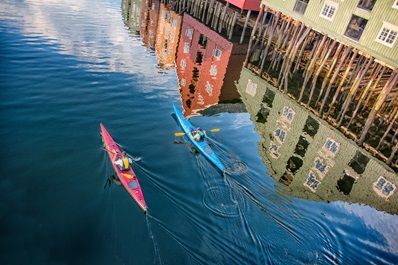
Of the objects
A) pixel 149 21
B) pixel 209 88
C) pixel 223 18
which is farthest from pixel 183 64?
pixel 149 21

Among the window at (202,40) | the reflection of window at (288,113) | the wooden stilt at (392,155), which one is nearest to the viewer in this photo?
the wooden stilt at (392,155)

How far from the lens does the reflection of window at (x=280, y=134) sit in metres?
25.8

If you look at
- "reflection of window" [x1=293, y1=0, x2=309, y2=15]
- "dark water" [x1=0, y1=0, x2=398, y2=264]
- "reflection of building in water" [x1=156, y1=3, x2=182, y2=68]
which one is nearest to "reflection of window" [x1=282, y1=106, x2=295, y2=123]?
"dark water" [x1=0, y1=0, x2=398, y2=264]

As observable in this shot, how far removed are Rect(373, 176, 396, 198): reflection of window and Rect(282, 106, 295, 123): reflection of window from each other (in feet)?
28.0

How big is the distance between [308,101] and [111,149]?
21074mm

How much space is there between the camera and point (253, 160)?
867 inches

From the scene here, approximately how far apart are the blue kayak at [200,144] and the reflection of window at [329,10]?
19299mm

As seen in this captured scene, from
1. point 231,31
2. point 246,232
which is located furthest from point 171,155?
point 231,31

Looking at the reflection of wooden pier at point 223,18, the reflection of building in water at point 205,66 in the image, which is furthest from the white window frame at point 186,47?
the reflection of wooden pier at point 223,18

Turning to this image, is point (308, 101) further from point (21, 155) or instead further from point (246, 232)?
point (21, 155)

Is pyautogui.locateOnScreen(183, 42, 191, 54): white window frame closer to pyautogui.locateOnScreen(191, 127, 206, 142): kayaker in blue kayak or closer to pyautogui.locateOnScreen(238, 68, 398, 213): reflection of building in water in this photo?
pyautogui.locateOnScreen(238, 68, 398, 213): reflection of building in water

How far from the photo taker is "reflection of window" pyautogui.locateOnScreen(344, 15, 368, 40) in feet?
102

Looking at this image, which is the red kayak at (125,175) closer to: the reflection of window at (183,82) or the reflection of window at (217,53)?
the reflection of window at (183,82)

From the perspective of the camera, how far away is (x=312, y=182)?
22.1 m
